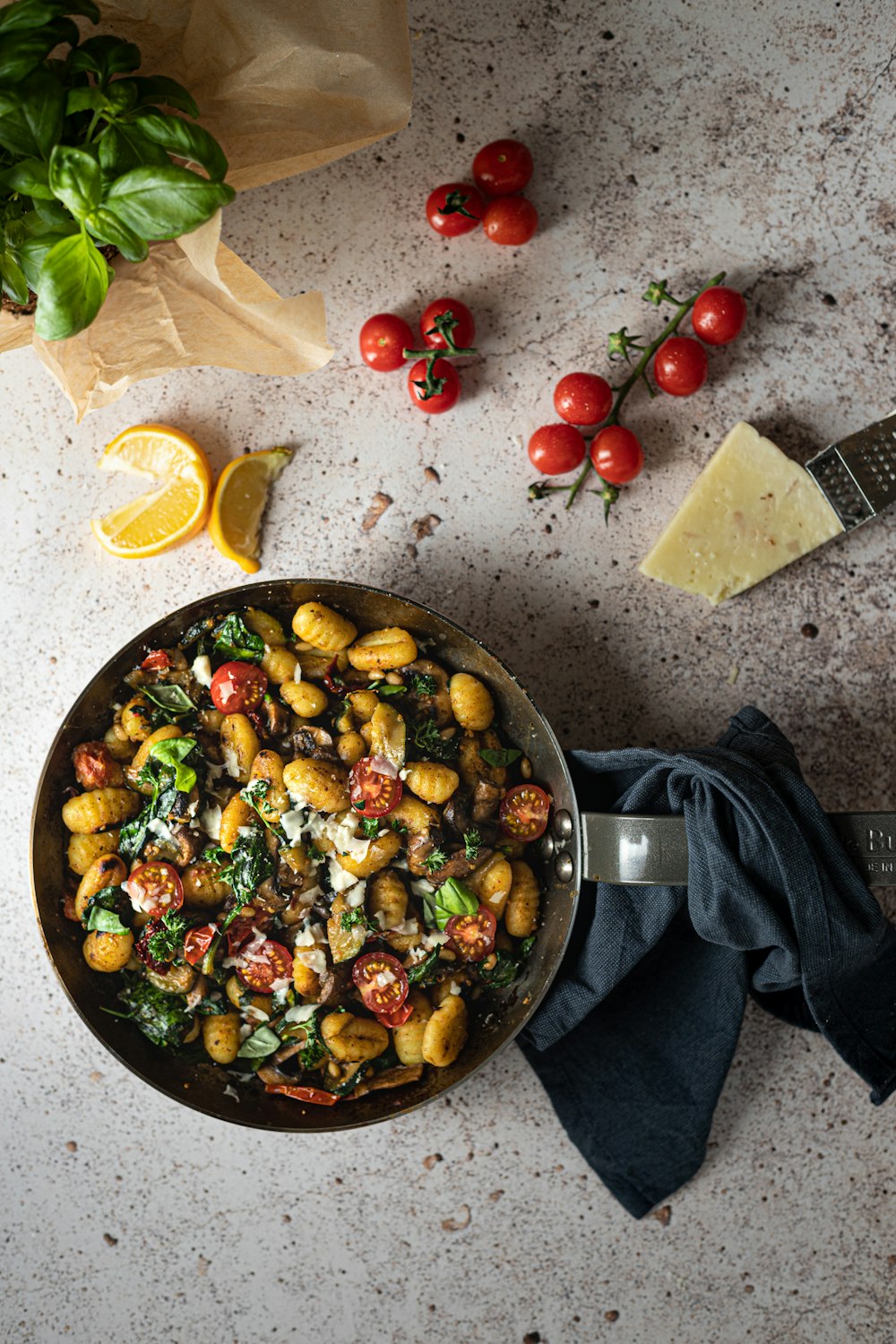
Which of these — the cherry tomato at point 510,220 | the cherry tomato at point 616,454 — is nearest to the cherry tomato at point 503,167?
the cherry tomato at point 510,220

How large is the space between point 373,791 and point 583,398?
60cm

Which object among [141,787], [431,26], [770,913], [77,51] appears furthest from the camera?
[431,26]

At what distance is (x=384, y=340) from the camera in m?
1.30

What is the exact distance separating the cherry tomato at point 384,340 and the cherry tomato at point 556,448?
0.73 ft

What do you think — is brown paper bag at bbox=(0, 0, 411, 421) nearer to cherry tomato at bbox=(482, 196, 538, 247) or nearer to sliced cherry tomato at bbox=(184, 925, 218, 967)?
cherry tomato at bbox=(482, 196, 538, 247)

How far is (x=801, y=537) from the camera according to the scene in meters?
1.30

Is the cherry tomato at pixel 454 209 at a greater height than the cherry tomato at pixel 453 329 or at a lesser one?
greater

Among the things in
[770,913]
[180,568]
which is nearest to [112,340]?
[180,568]

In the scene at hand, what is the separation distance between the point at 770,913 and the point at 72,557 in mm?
1064

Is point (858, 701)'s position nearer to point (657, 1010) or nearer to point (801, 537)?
point (801, 537)

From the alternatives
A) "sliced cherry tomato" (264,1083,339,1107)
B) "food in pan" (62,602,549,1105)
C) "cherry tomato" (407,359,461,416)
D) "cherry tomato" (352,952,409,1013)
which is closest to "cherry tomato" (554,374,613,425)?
"cherry tomato" (407,359,461,416)

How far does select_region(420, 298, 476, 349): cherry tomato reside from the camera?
1.29 meters

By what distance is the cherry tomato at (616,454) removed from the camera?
1279 mm

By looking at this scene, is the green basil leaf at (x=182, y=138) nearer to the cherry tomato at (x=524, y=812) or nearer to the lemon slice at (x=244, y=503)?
the lemon slice at (x=244, y=503)
